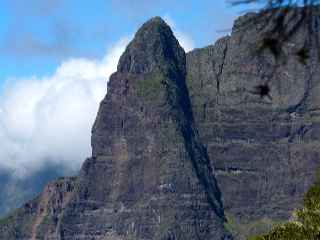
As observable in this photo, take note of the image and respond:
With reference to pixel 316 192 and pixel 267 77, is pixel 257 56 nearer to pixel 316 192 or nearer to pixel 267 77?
pixel 267 77

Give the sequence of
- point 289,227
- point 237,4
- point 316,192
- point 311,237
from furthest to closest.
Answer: point 316,192 < point 289,227 < point 311,237 < point 237,4

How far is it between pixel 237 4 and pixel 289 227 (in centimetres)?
2645

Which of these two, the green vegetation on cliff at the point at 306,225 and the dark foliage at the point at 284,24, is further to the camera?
the green vegetation on cliff at the point at 306,225

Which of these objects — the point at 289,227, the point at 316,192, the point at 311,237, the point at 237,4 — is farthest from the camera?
the point at 316,192

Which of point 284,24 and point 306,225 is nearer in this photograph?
point 284,24

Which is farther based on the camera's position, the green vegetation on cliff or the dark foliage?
the green vegetation on cliff

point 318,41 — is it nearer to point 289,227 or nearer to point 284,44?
point 284,44

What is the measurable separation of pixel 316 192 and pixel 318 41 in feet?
93.9

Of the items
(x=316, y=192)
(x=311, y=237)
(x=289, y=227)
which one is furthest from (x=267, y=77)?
(x=316, y=192)

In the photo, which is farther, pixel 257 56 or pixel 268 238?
pixel 268 238

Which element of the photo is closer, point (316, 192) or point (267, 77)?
point (267, 77)

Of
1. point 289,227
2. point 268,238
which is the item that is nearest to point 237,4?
point 289,227

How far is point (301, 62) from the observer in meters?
10.6

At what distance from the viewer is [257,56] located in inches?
427
